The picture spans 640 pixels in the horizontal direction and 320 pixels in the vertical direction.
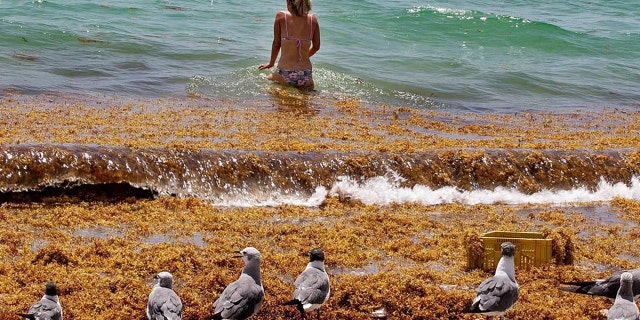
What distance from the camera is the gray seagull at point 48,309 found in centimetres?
615

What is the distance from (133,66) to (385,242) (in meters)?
11.5

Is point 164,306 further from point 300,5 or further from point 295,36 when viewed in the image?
point 295,36

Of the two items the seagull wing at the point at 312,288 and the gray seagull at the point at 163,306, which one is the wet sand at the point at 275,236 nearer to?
the seagull wing at the point at 312,288

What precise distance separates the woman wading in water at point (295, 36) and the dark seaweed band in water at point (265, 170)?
186 inches

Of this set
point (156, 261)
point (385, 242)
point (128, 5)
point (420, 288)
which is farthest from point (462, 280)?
point (128, 5)

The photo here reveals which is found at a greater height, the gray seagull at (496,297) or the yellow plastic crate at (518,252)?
the gray seagull at (496,297)

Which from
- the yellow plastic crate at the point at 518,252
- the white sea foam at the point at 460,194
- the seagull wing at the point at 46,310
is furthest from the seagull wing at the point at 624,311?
the white sea foam at the point at 460,194

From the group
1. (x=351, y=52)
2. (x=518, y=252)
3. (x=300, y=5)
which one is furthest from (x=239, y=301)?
(x=351, y=52)

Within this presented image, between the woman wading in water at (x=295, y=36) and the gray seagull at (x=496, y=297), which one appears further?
the woman wading in water at (x=295, y=36)

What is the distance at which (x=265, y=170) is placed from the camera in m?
11.2

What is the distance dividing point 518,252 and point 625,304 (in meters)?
1.67

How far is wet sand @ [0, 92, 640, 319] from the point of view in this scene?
7.55 m

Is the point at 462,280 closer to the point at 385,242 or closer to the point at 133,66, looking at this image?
the point at 385,242

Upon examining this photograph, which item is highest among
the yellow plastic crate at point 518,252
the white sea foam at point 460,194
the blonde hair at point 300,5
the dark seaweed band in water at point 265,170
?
the blonde hair at point 300,5
